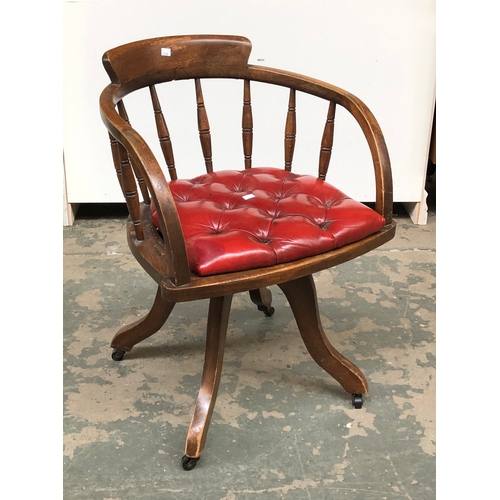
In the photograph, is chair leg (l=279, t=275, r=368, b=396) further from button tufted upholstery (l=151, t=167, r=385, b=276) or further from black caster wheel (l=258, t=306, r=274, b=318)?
black caster wheel (l=258, t=306, r=274, b=318)

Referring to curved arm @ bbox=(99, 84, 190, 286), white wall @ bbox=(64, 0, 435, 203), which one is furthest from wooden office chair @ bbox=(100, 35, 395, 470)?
white wall @ bbox=(64, 0, 435, 203)

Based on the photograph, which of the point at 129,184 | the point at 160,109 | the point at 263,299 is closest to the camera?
the point at 129,184

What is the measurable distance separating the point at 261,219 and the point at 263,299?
2.06 ft

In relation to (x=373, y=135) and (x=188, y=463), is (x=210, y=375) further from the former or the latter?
(x=373, y=135)

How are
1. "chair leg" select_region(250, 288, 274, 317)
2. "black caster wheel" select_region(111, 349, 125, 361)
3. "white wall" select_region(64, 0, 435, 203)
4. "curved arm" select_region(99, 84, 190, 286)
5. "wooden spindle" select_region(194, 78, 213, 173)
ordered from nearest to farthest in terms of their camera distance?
1. "curved arm" select_region(99, 84, 190, 286)
2. "wooden spindle" select_region(194, 78, 213, 173)
3. "black caster wheel" select_region(111, 349, 125, 361)
4. "chair leg" select_region(250, 288, 274, 317)
5. "white wall" select_region(64, 0, 435, 203)

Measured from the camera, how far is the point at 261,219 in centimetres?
133

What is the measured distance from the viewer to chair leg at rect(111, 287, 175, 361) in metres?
1.67

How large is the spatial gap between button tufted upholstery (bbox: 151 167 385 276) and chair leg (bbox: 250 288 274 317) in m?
0.46

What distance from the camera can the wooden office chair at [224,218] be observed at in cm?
117

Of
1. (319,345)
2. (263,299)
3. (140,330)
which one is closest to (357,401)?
(319,345)

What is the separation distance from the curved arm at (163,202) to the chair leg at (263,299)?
30.1 inches

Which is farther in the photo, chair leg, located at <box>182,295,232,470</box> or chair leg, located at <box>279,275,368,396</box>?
chair leg, located at <box>279,275,368,396</box>
